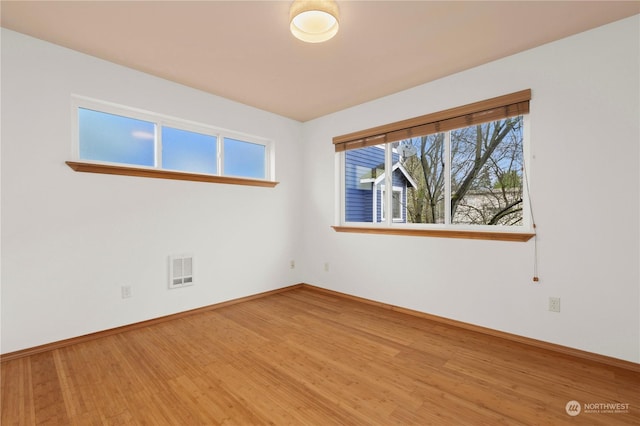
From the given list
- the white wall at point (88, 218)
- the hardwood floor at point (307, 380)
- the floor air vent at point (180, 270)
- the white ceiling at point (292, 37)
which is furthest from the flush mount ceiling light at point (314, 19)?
the floor air vent at point (180, 270)

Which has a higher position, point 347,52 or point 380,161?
point 347,52

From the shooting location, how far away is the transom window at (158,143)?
2744 mm

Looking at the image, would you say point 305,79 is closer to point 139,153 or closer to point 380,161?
point 380,161

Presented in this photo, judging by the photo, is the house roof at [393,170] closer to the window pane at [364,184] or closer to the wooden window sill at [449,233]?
the window pane at [364,184]

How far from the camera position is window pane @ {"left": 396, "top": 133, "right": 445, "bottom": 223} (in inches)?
127

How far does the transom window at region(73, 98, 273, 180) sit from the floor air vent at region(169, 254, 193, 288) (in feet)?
3.26

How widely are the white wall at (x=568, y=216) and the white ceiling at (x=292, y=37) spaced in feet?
0.66

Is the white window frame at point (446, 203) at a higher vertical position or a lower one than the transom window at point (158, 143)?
lower

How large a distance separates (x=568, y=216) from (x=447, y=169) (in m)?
1.13

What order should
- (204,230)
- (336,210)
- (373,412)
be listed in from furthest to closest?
(336,210)
(204,230)
(373,412)

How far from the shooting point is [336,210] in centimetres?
415

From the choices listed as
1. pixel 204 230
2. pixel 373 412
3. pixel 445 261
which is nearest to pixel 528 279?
pixel 445 261

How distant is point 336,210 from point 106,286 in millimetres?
2771

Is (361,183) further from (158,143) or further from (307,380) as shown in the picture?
(307,380)
